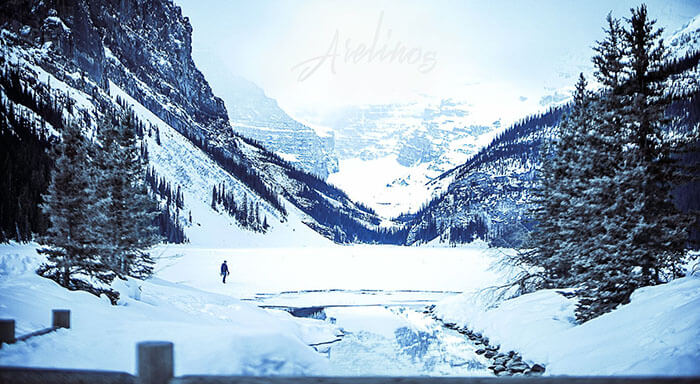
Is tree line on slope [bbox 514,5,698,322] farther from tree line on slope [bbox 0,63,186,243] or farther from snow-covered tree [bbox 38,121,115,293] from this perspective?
tree line on slope [bbox 0,63,186,243]

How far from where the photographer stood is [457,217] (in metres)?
178

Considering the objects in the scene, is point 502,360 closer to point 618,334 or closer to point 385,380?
point 618,334

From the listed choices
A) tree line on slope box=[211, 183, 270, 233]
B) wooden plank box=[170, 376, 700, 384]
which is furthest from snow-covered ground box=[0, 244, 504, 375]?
tree line on slope box=[211, 183, 270, 233]

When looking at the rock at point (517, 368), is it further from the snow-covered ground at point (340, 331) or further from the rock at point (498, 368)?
the snow-covered ground at point (340, 331)

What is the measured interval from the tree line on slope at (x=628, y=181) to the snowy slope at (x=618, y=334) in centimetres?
83

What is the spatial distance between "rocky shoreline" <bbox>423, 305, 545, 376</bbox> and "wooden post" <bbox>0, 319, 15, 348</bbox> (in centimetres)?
1161

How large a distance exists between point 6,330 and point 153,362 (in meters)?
4.01

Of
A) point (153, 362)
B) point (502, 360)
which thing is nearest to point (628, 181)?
point (502, 360)

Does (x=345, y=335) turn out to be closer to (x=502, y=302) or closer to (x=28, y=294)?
(x=502, y=302)

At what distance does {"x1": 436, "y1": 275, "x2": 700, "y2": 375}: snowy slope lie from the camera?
24.0 ft

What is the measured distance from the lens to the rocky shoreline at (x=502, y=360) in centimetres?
1278

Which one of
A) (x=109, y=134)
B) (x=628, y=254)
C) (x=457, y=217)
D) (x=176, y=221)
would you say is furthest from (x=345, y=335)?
(x=457, y=217)

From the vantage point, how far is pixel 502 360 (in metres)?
14.5

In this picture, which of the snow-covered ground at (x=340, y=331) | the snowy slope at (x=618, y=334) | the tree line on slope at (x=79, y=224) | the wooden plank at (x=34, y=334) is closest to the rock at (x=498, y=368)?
the snow-covered ground at (x=340, y=331)
